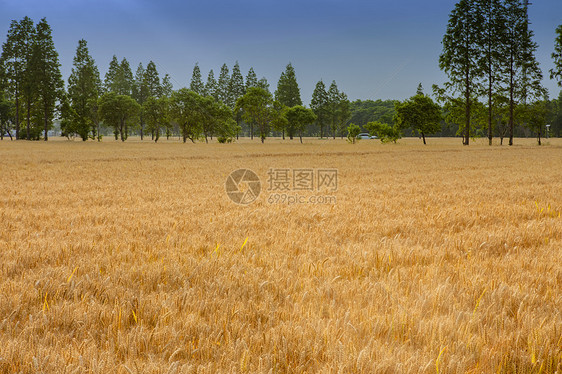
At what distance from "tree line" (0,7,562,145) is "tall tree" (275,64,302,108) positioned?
0.93ft

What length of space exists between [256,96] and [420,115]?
30142 mm

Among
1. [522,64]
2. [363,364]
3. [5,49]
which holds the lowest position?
[363,364]

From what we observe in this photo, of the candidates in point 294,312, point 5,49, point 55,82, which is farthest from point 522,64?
point 5,49

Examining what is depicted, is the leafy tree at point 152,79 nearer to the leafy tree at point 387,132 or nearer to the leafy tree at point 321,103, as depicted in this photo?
the leafy tree at point 321,103

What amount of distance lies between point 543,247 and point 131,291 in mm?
4714

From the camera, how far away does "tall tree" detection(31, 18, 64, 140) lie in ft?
195

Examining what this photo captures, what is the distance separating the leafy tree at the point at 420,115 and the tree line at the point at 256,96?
0.15 m

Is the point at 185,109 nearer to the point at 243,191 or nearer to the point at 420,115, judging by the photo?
the point at 420,115

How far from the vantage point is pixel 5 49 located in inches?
2361

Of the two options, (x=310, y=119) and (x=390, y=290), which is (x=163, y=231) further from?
(x=310, y=119)

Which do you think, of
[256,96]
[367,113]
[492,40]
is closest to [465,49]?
[492,40]

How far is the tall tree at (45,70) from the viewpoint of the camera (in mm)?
59562

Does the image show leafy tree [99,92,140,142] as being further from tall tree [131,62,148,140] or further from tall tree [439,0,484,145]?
tall tree [439,0,484,145]

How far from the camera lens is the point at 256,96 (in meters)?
68.3
